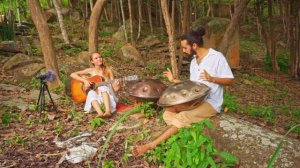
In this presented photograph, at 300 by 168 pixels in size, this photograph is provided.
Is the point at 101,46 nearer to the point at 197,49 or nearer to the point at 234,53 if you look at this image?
the point at 234,53

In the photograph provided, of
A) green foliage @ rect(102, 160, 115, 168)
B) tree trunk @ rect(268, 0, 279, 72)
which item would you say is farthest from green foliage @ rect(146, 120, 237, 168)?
tree trunk @ rect(268, 0, 279, 72)

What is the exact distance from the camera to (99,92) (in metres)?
6.15

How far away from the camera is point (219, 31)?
40.7 ft

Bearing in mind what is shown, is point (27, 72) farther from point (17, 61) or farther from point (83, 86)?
point (83, 86)

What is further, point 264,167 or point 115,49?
point 115,49

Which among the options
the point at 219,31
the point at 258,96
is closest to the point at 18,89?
the point at 258,96

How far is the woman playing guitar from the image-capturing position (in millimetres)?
5871

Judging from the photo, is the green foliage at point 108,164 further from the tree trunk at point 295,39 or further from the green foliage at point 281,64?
the green foliage at point 281,64

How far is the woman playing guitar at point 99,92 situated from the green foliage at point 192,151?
5.74 ft

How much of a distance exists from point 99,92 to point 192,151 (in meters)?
2.56

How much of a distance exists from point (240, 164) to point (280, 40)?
47.8 ft

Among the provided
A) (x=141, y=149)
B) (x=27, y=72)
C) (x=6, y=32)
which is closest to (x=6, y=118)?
(x=141, y=149)

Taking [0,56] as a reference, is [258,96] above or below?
below

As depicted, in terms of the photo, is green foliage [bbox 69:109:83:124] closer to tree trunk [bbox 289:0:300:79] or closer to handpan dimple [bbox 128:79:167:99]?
handpan dimple [bbox 128:79:167:99]
